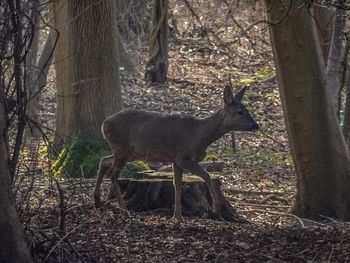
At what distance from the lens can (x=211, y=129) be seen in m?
12.5

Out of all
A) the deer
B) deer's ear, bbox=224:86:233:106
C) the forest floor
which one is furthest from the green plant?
deer's ear, bbox=224:86:233:106

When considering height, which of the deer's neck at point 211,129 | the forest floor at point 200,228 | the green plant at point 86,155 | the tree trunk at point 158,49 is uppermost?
the tree trunk at point 158,49

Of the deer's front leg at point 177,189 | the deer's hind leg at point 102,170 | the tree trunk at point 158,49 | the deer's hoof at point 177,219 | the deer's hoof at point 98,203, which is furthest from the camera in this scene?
the tree trunk at point 158,49

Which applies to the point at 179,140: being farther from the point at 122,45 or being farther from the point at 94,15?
the point at 122,45

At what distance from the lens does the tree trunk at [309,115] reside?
1166cm

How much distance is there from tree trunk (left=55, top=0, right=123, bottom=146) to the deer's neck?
10.9 ft

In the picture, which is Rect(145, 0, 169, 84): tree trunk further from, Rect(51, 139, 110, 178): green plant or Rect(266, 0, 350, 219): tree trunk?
Rect(266, 0, 350, 219): tree trunk

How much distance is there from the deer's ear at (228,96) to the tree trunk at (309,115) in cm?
81

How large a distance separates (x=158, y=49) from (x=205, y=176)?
632 inches

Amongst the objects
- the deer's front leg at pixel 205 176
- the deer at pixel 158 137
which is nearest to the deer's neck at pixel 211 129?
the deer at pixel 158 137

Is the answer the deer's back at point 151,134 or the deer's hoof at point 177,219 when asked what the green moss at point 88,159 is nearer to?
the deer's back at point 151,134

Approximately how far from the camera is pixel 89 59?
51.0 feet

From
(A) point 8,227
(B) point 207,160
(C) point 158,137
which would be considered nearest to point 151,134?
(C) point 158,137

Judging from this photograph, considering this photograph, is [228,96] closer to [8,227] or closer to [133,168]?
[133,168]
